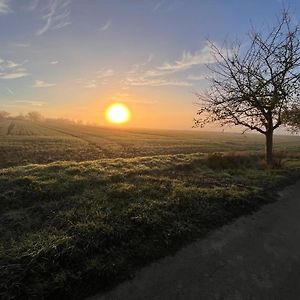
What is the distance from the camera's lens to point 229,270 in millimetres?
6000

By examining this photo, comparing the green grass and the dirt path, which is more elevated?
the green grass

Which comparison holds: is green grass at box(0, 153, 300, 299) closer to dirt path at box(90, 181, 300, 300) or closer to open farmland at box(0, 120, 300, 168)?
dirt path at box(90, 181, 300, 300)

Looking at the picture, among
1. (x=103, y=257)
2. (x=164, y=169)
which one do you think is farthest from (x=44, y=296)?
(x=164, y=169)

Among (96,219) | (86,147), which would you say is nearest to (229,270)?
(96,219)

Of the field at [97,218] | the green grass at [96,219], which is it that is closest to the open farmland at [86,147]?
the field at [97,218]

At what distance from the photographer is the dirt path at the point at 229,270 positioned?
524 cm

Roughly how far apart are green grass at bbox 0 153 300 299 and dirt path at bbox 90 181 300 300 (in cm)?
41

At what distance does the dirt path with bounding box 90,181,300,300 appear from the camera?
17.2ft

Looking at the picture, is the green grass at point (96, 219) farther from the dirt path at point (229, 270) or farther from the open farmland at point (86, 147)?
the open farmland at point (86, 147)

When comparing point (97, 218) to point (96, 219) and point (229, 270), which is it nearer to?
point (96, 219)

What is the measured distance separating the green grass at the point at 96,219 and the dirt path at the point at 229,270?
41 cm

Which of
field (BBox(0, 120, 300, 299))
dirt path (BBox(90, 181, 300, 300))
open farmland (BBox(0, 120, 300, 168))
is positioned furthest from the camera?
open farmland (BBox(0, 120, 300, 168))

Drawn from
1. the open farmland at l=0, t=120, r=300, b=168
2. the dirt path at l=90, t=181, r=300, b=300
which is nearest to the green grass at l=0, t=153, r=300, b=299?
the dirt path at l=90, t=181, r=300, b=300

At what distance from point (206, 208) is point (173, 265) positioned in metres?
3.34
